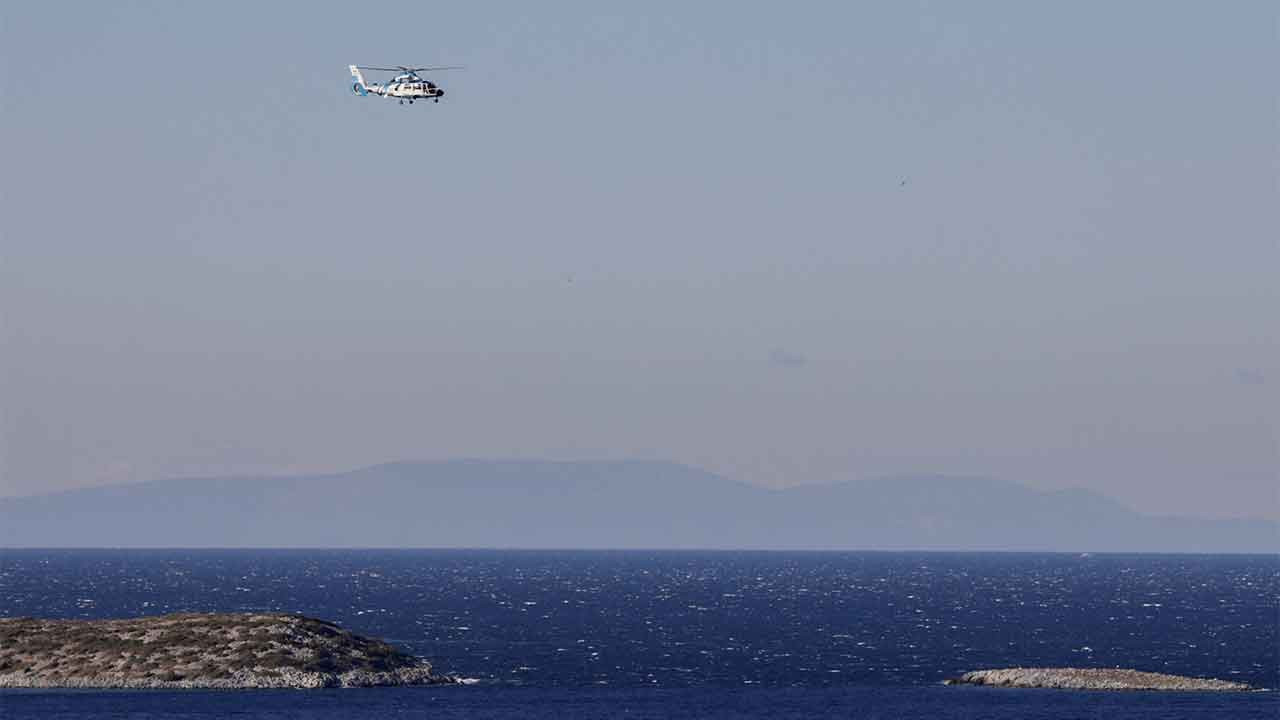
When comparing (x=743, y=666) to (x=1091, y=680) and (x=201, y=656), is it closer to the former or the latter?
(x=1091, y=680)

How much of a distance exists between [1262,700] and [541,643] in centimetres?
6240

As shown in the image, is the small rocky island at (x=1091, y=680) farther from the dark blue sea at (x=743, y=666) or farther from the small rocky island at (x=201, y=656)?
the small rocky island at (x=201, y=656)

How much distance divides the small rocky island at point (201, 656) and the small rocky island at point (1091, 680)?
35.4 meters

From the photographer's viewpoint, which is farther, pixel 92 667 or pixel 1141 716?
pixel 92 667

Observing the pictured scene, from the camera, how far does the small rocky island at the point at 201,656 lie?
382 feet

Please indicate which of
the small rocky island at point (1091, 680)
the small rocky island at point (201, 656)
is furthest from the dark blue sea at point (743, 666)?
the small rocky island at point (201, 656)

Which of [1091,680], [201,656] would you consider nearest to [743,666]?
[1091,680]

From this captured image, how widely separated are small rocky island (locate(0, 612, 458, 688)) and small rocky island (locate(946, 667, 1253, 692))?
116 ft

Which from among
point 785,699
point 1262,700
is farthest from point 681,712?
point 1262,700

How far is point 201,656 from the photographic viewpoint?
119688 millimetres

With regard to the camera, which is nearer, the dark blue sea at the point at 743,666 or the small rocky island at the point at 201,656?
the dark blue sea at the point at 743,666

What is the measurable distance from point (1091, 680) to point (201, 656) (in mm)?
57211

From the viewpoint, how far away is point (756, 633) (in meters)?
171

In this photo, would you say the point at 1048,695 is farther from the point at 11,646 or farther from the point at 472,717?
the point at 11,646
